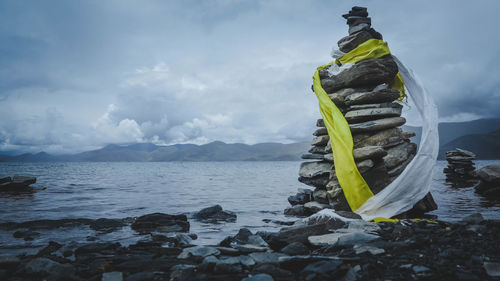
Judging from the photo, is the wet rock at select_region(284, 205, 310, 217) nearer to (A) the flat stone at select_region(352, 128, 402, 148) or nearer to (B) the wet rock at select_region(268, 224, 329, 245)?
(A) the flat stone at select_region(352, 128, 402, 148)

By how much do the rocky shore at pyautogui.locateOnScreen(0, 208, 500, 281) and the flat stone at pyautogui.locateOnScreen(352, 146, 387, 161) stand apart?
258 cm

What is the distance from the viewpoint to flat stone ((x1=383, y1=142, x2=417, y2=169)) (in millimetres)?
9133

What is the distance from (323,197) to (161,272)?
285 inches

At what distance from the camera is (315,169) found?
10461mm

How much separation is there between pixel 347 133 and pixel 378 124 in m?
1.11

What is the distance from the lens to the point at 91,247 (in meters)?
5.64

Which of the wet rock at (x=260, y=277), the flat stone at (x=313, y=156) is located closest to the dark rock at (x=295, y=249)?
the wet rock at (x=260, y=277)

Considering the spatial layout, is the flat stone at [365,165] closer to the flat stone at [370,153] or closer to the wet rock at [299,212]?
the flat stone at [370,153]

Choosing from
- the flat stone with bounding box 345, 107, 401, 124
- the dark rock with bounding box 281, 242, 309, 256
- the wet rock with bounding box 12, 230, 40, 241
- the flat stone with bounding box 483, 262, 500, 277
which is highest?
the flat stone with bounding box 345, 107, 401, 124

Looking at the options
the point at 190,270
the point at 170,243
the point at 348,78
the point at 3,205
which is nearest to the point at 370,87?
the point at 348,78

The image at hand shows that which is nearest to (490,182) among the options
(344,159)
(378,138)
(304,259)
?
(378,138)

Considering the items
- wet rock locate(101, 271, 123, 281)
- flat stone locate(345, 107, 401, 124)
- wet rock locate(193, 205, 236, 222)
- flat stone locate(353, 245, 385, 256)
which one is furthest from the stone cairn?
wet rock locate(101, 271, 123, 281)

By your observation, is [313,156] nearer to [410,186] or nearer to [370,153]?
[370,153]

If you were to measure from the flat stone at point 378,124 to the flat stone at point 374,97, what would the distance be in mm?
770
